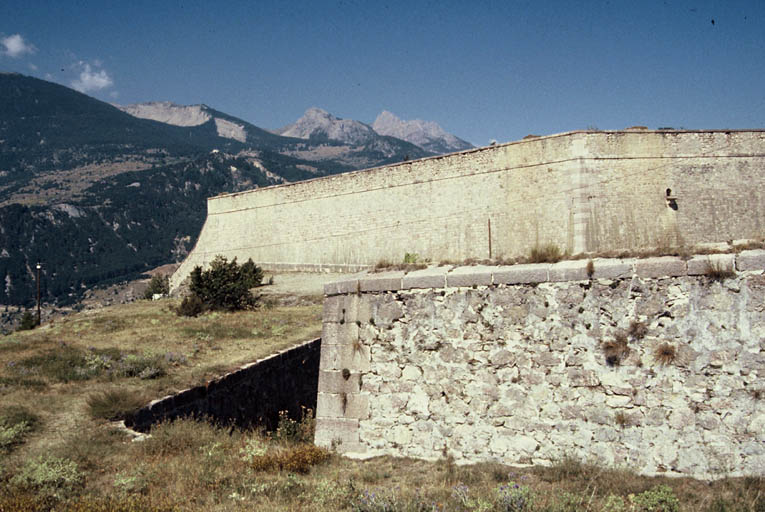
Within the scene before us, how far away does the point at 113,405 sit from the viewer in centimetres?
898

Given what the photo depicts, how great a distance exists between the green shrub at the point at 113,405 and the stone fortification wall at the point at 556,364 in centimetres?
327

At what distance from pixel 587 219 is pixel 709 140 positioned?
5334mm

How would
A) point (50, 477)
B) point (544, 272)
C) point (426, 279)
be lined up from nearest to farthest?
1. point (50, 477)
2. point (544, 272)
3. point (426, 279)

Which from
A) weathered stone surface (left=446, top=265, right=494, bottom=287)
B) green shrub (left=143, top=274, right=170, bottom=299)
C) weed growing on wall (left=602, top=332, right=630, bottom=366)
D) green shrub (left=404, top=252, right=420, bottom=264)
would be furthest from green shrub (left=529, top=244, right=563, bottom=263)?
green shrub (left=143, top=274, right=170, bottom=299)

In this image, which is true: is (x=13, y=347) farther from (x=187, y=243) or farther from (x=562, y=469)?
(x=187, y=243)

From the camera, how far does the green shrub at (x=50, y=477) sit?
6066 mm

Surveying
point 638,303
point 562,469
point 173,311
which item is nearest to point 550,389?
point 562,469

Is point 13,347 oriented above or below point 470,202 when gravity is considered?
below

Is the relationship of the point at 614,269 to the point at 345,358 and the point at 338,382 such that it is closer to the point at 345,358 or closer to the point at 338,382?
the point at 345,358

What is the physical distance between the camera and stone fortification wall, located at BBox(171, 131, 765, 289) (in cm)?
2191

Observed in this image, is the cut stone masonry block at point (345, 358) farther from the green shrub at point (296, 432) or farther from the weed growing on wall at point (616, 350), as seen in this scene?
the weed growing on wall at point (616, 350)

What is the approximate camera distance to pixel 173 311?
2230 cm

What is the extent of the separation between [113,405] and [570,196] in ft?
58.2

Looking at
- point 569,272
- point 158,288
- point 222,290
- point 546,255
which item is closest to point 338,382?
point 546,255
